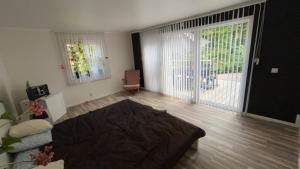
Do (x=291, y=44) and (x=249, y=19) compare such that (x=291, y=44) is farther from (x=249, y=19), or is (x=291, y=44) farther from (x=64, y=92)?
(x=64, y=92)

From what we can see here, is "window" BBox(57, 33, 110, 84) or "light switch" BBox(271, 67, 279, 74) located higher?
"window" BBox(57, 33, 110, 84)

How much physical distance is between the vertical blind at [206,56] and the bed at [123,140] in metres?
1.82

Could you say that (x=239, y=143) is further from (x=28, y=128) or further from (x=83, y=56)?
(x=83, y=56)

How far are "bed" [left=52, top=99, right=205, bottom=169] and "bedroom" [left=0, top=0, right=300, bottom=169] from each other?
28mm

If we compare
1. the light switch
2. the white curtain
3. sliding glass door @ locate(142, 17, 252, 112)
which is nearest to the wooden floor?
sliding glass door @ locate(142, 17, 252, 112)

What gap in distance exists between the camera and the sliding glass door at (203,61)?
3006mm

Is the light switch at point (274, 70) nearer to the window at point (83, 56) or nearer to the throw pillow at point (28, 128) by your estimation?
the throw pillow at point (28, 128)

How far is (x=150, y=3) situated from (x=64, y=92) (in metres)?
3.56

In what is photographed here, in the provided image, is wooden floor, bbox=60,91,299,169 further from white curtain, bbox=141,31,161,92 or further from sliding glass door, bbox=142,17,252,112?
white curtain, bbox=141,31,161,92

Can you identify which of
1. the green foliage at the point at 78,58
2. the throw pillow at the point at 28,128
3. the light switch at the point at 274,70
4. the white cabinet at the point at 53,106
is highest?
the green foliage at the point at 78,58

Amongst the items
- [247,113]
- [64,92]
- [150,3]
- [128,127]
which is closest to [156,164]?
[128,127]

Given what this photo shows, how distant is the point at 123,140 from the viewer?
1843mm

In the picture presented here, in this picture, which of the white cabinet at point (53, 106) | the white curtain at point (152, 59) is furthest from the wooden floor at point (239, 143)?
the white cabinet at point (53, 106)

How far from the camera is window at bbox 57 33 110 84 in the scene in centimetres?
414
